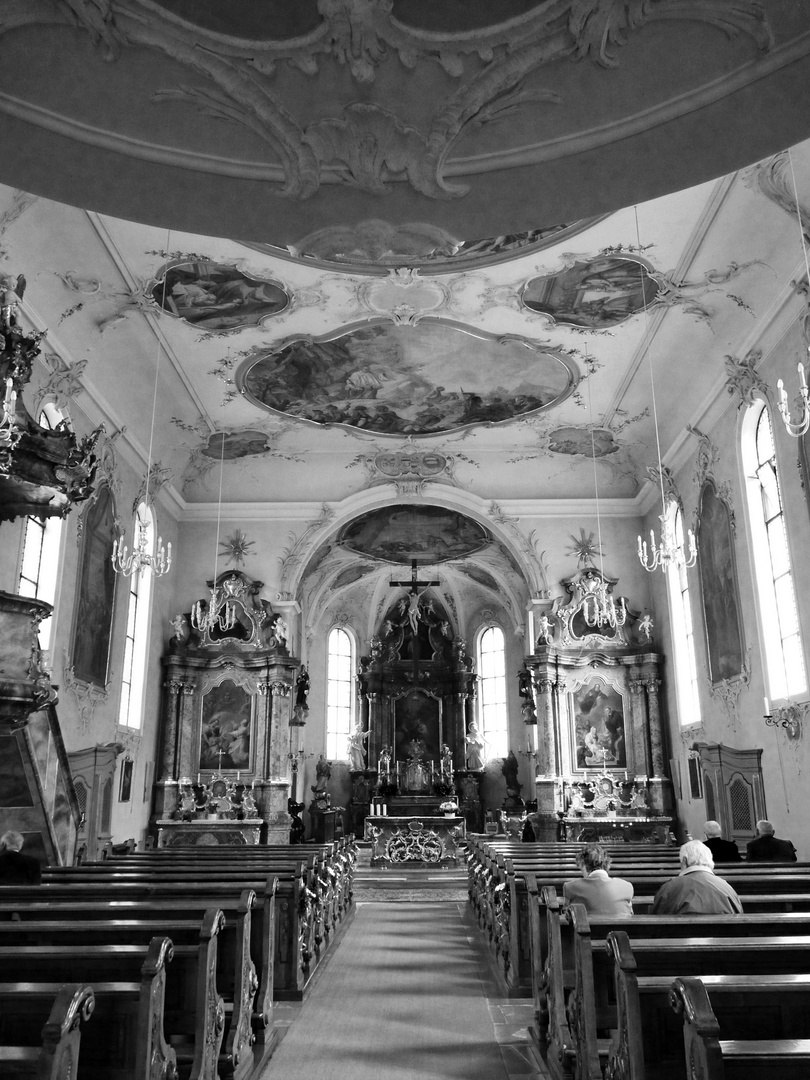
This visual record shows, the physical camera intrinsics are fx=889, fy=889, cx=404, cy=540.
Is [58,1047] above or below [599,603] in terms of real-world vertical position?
below

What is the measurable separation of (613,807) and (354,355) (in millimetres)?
10951

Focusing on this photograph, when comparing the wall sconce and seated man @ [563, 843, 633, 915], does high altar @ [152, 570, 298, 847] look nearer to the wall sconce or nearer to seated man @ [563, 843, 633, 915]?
the wall sconce

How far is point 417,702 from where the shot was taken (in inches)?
1201

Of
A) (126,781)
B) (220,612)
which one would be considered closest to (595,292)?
(220,612)

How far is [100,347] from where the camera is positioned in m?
14.8

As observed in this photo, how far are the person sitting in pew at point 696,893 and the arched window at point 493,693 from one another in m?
23.4

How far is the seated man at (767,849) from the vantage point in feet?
34.9

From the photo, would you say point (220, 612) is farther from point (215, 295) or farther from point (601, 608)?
point (215, 295)

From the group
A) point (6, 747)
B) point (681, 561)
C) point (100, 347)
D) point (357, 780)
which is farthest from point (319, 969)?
point (357, 780)

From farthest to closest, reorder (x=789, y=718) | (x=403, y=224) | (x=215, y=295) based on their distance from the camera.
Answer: (x=215, y=295) < (x=789, y=718) < (x=403, y=224)

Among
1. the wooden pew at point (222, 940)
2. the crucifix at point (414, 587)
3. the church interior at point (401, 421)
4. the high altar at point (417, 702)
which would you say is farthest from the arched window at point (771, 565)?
the high altar at point (417, 702)

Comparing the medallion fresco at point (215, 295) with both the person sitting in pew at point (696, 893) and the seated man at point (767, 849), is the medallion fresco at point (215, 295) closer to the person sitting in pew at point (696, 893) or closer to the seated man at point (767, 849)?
the seated man at point (767, 849)

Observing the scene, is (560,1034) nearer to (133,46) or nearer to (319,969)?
(319,969)

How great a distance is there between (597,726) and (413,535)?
7381 millimetres
